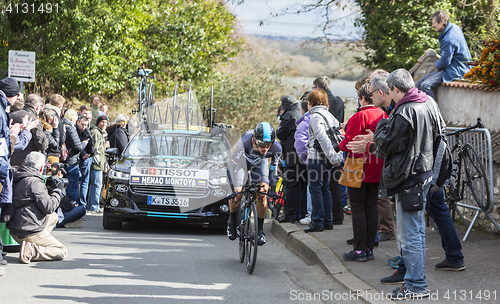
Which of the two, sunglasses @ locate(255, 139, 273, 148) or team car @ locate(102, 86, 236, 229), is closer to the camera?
sunglasses @ locate(255, 139, 273, 148)

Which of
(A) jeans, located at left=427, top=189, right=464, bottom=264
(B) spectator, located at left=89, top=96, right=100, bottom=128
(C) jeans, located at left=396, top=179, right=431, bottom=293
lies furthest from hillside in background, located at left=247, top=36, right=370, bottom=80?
(C) jeans, located at left=396, top=179, right=431, bottom=293

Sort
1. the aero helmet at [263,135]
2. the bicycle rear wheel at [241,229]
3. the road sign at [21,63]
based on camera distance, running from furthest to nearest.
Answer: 1. the road sign at [21,63]
2. the bicycle rear wheel at [241,229]
3. the aero helmet at [263,135]

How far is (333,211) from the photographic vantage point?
8.56m

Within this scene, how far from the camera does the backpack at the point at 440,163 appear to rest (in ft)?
16.4

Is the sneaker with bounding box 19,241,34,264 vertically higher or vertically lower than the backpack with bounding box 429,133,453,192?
lower

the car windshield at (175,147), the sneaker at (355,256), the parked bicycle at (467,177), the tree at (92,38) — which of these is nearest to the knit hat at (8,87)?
the car windshield at (175,147)

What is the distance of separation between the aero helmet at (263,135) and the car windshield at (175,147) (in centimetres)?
302

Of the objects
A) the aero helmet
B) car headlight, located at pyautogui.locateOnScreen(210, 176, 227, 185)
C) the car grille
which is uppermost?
the aero helmet

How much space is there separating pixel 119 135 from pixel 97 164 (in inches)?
34.2

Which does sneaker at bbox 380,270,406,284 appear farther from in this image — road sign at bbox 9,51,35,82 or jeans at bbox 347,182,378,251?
road sign at bbox 9,51,35,82

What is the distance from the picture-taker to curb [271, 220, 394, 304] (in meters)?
5.08

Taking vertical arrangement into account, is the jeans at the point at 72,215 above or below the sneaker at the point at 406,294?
below

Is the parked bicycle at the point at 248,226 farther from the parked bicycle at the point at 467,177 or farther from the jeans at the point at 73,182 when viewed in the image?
the jeans at the point at 73,182

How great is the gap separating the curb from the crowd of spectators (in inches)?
121
